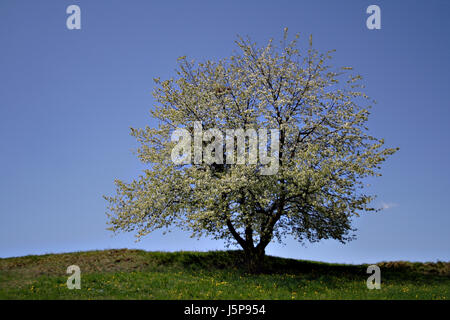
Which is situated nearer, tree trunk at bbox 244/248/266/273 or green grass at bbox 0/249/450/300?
green grass at bbox 0/249/450/300

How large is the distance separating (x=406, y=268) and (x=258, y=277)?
49.5 feet

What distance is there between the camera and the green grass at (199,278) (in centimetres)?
1931

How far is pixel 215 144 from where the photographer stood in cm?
2561

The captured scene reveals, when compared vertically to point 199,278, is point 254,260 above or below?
above

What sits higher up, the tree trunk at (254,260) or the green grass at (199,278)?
the tree trunk at (254,260)

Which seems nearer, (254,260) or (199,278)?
(199,278)

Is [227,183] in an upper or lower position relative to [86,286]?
upper

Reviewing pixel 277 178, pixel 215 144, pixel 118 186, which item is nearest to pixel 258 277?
pixel 277 178

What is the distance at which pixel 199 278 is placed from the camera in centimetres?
2370

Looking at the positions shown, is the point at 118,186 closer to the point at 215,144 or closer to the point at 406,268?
the point at 215,144

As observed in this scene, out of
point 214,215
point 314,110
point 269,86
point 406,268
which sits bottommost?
point 406,268

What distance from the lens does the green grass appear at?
19.3 m

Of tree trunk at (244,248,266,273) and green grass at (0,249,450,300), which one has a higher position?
tree trunk at (244,248,266,273)

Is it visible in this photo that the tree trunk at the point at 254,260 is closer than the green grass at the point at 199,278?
No
